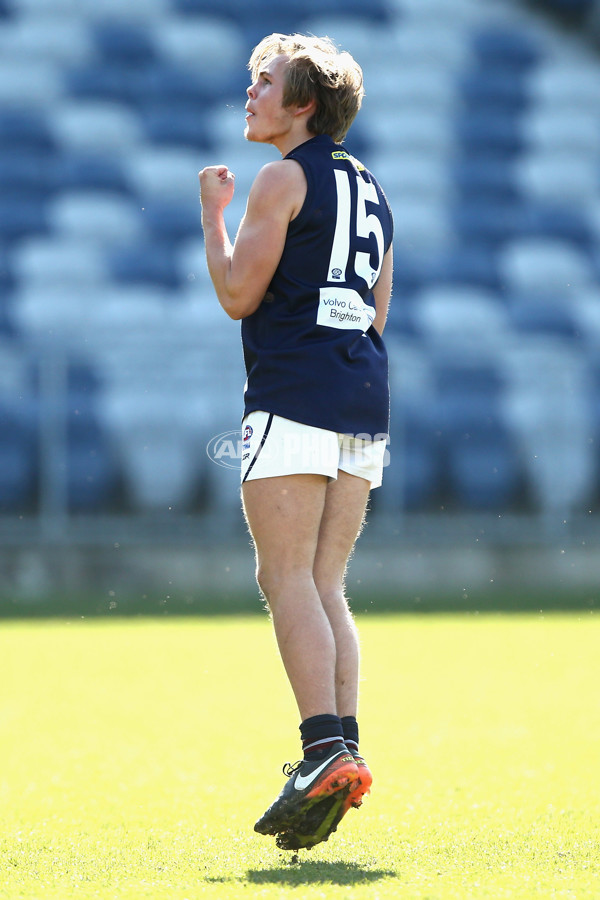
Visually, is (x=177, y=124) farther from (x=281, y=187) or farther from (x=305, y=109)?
(x=281, y=187)

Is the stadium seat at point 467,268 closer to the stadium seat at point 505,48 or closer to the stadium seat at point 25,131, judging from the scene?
the stadium seat at point 505,48

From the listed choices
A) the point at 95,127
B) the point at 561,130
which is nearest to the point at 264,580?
the point at 95,127

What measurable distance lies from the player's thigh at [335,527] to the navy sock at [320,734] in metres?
0.24

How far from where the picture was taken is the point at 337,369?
2.02 metres

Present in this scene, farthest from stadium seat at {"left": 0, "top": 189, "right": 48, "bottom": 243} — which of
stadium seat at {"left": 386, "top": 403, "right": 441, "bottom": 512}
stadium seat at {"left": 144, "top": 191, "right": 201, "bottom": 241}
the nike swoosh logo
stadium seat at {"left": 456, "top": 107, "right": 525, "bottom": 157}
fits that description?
the nike swoosh logo

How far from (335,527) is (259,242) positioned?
47 centimetres

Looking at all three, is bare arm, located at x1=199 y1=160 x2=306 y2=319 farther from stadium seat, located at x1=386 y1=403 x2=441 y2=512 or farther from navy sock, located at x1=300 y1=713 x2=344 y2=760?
stadium seat, located at x1=386 y1=403 x2=441 y2=512

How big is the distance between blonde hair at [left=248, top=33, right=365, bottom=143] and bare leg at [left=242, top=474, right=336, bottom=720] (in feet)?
2.00

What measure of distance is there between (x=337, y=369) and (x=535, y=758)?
124 cm

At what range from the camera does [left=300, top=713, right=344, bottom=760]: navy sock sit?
6.13 ft

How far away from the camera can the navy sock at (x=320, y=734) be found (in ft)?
6.13

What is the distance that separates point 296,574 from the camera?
6.54 ft

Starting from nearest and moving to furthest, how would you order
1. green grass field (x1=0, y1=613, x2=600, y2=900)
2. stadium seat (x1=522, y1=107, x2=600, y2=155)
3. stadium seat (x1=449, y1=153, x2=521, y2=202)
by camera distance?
green grass field (x1=0, y1=613, x2=600, y2=900)
stadium seat (x1=449, y1=153, x2=521, y2=202)
stadium seat (x1=522, y1=107, x2=600, y2=155)

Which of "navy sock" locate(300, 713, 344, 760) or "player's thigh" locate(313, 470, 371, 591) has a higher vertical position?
"player's thigh" locate(313, 470, 371, 591)
